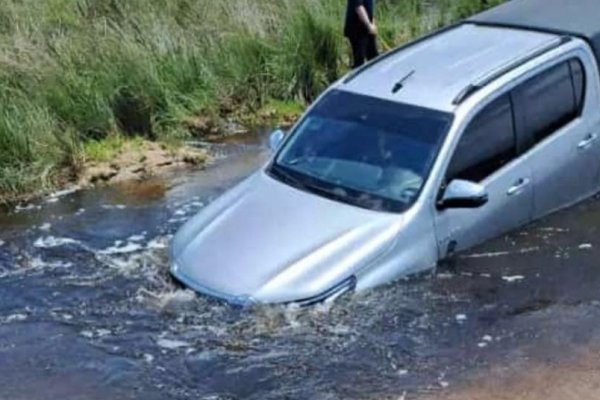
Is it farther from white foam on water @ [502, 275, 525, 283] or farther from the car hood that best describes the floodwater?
the car hood

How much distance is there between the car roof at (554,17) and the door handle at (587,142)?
2.07 feet

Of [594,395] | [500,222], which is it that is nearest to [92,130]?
[500,222]

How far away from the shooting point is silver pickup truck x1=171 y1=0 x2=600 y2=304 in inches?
347

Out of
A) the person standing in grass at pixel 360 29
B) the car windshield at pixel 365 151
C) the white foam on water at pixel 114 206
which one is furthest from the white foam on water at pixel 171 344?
the person standing in grass at pixel 360 29

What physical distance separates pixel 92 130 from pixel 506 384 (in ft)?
23.0

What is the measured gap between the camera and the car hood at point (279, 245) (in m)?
8.61

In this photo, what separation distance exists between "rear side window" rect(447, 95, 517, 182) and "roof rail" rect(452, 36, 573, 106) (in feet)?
0.51

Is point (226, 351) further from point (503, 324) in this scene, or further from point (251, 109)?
point (251, 109)

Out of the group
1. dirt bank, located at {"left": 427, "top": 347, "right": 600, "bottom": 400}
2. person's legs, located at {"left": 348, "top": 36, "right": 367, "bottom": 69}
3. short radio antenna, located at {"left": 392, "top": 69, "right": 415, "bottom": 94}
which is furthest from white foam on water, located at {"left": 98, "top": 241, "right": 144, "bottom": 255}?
person's legs, located at {"left": 348, "top": 36, "right": 367, "bottom": 69}

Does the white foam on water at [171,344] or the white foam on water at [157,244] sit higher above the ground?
the white foam on water at [171,344]

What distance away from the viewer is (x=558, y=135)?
10281mm

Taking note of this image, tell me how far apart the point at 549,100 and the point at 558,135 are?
0.27 meters

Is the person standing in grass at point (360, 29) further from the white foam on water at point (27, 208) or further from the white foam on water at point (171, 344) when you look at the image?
the white foam on water at point (171, 344)

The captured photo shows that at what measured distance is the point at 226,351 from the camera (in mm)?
8414
